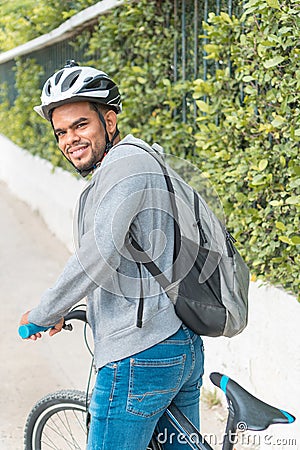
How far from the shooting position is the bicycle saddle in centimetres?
262

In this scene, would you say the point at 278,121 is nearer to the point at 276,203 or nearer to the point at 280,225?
the point at 276,203

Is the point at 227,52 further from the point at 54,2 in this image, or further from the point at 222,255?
the point at 54,2

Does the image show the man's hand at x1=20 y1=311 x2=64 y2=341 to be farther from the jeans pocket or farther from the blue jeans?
the jeans pocket

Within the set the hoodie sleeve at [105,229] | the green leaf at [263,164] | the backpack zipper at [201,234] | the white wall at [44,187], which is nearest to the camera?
the hoodie sleeve at [105,229]

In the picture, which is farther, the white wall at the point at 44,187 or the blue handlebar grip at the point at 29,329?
the white wall at the point at 44,187

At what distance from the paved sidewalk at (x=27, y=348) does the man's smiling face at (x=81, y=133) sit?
96.4 inches

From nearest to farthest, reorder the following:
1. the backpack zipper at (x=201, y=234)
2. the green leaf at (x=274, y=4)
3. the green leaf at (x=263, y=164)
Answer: the backpack zipper at (x=201, y=234), the green leaf at (x=274, y=4), the green leaf at (x=263, y=164)

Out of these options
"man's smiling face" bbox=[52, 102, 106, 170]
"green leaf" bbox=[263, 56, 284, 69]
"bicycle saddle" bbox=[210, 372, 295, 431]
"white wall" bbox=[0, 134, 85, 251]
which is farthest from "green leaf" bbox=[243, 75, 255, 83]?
"white wall" bbox=[0, 134, 85, 251]

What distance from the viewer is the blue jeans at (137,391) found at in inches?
104

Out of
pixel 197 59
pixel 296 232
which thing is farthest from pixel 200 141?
pixel 296 232

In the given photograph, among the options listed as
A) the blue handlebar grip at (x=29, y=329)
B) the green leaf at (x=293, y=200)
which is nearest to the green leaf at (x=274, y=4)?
the green leaf at (x=293, y=200)

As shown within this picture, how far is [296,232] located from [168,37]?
2.54 meters

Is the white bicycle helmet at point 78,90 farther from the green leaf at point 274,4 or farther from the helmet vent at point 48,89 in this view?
the green leaf at point 274,4

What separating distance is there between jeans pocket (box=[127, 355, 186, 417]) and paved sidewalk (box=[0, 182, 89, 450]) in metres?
2.20
